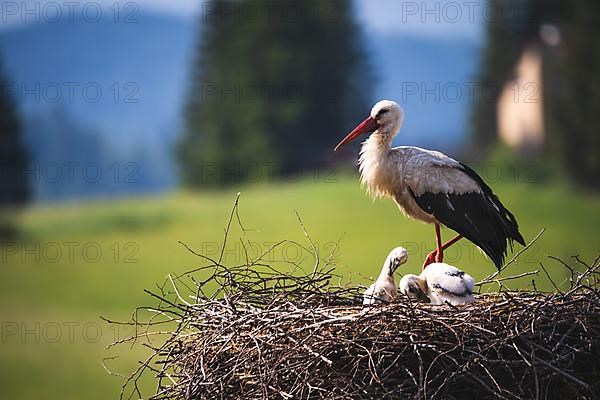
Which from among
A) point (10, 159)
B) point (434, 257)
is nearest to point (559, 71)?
point (10, 159)

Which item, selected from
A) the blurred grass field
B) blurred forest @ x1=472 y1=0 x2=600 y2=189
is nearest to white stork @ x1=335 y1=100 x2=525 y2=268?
the blurred grass field

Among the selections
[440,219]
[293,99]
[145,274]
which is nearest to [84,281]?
[145,274]

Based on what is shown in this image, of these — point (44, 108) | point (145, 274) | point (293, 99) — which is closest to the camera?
point (145, 274)

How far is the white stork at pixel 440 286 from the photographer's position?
536 cm

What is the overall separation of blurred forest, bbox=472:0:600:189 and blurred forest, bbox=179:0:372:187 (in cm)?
459

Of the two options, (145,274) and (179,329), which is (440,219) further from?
(145,274)

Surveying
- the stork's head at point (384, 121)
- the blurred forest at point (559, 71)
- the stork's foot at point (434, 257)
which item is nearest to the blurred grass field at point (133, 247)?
the blurred forest at point (559, 71)

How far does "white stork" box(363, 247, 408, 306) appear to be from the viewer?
5529 mm

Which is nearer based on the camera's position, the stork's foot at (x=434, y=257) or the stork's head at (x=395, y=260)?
the stork's head at (x=395, y=260)

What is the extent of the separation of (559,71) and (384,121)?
24.3 metres

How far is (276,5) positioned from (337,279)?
1255 inches

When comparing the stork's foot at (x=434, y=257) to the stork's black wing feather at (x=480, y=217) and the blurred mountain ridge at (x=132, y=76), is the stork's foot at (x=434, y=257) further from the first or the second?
the blurred mountain ridge at (x=132, y=76)

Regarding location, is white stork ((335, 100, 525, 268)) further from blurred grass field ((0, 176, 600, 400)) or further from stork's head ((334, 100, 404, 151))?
blurred grass field ((0, 176, 600, 400))

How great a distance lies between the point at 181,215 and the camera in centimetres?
3231
